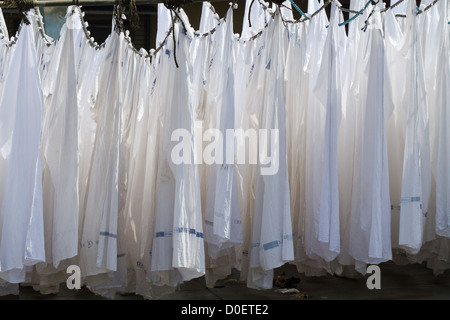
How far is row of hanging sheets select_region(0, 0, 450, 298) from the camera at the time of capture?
3.25 metres

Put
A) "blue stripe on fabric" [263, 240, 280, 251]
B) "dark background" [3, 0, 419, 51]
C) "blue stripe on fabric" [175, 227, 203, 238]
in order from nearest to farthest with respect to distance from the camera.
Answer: "blue stripe on fabric" [175, 227, 203, 238] → "blue stripe on fabric" [263, 240, 280, 251] → "dark background" [3, 0, 419, 51]

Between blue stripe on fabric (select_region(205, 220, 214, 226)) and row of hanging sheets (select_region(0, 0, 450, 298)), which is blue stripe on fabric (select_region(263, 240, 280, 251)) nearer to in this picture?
row of hanging sheets (select_region(0, 0, 450, 298))

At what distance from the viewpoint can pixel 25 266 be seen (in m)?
3.43

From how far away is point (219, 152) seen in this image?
345cm

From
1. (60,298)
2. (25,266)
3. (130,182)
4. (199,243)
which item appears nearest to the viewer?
(199,243)

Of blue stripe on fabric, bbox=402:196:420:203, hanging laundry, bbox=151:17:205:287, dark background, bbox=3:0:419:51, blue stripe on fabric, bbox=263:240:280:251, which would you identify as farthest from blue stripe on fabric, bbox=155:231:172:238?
dark background, bbox=3:0:419:51

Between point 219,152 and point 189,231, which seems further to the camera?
point 219,152

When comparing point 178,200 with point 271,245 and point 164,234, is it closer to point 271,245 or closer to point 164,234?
point 164,234

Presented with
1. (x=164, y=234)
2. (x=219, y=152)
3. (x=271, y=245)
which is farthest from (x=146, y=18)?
(x=271, y=245)

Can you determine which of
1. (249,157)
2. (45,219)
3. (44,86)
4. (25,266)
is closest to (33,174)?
(45,219)

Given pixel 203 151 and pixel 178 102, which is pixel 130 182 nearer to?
pixel 203 151

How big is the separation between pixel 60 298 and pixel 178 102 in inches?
75.6

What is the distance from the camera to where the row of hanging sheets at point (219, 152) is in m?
3.25

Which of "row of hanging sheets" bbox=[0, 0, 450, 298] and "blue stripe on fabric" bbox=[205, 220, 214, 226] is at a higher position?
A: "row of hanging sheets" bbox=[0, 0, 450, 298]
